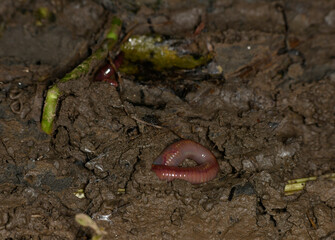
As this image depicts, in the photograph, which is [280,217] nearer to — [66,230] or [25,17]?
[66,230]

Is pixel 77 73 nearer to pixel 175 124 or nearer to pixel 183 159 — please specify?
pixel 175 124

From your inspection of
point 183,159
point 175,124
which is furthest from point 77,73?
point 183,159

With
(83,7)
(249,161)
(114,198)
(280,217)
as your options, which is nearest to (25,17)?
(83,7)

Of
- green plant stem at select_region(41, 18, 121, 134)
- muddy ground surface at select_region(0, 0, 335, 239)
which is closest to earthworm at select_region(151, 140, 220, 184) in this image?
muddy ground surface at select_region(0, 0, 335, 239)

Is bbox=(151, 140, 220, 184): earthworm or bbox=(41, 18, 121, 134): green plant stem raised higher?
bbox=(41, 18, 121, 134): green plant stem

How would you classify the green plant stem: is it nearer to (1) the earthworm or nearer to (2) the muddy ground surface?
(2) the muddy ground surface

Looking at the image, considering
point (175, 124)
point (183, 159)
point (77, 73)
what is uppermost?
point (77, 73)

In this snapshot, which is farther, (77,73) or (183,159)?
(77,73)

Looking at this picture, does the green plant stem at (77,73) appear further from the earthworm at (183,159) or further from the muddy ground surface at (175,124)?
the earthworm at (183,159)
